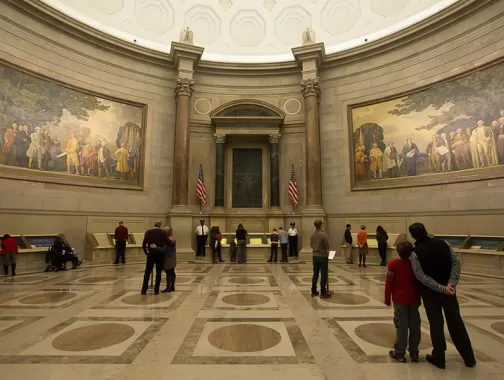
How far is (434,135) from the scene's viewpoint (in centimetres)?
1266

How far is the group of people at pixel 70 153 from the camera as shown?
11172 mm

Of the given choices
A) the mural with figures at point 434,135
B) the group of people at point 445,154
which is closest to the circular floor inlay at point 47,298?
the mural with figures at point 434,135

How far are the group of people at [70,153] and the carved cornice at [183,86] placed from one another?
10.5ft

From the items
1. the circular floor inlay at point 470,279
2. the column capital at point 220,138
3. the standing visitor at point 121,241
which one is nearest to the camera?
the circular floor inlay at point 470,279

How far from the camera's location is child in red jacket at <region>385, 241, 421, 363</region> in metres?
3.15

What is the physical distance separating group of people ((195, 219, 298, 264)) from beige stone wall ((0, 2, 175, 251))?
9.65 feet

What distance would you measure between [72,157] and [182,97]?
584 centimetres

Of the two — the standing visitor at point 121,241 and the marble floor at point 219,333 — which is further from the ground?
the standing visitor at point 121,241

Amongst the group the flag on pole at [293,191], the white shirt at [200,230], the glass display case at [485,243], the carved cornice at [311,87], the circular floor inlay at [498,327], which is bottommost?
the circular floor inlay at [498,327]

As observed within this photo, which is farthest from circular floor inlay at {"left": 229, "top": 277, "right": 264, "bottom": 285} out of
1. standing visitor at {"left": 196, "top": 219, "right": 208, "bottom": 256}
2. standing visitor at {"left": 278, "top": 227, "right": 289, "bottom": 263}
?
standing visitor at {"left": 196, "top": 219, "right": 208, "bottom": 256}

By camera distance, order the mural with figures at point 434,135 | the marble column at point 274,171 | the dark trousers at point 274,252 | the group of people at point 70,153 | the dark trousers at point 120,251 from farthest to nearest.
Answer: the marble column at point 274,171
the dark trousers at point 274,252
the dark trousers at point 120,251
the group of people at point 70,153
the mural with figures at point 434,135

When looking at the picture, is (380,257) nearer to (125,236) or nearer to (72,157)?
(125,236)

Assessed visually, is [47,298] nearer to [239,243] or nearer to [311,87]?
[239,243]

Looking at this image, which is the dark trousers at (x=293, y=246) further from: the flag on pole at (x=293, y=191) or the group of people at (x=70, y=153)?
the group of people at (x=70, y=153)
